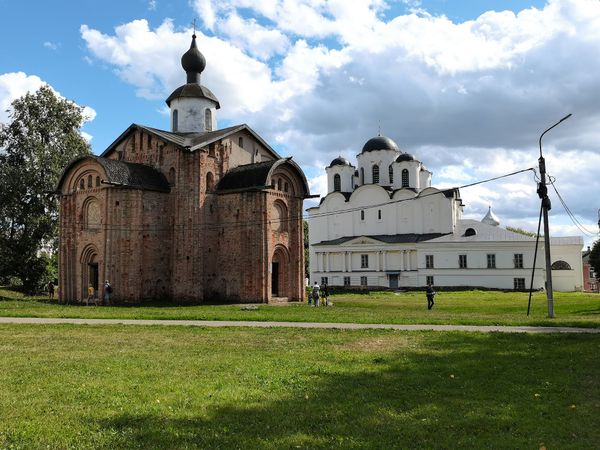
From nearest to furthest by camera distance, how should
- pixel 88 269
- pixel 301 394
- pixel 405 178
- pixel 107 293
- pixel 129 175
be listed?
pixel 301 394
pixel 107 293
pixel 129 175
pixel 88 269
pixel 405 178

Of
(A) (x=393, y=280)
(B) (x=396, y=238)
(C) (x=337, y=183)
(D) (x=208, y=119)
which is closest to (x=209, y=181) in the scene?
(D) (x=208, y=119)

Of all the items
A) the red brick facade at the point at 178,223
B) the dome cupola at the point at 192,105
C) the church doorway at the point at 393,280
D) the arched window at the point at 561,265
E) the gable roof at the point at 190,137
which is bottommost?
the church doorway at the point at 393,280

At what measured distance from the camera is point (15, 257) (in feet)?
132

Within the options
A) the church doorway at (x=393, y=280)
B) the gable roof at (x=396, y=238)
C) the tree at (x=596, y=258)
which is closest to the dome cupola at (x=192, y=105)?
the gable roof at (x=396, y=238)

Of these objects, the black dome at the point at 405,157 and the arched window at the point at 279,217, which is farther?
the black dome at the point at 405,157

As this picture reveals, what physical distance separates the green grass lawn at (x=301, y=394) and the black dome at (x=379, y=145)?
52464 mm

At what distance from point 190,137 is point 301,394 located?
30007 millimetres

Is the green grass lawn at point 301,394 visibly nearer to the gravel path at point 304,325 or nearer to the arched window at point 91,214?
the gravel path at point 304,325

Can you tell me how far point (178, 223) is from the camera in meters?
33.1

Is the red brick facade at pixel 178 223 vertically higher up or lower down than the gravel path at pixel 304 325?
higher up

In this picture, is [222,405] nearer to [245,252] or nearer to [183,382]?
[183,382]

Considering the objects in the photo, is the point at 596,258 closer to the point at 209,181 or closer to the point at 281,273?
the point at 281,273

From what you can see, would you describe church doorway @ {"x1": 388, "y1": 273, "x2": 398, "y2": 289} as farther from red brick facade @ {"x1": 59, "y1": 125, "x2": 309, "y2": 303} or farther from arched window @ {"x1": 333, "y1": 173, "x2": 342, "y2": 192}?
red brick facade @ {"x1": 59, "y1": 125, "x2": 309, "y2": 303}

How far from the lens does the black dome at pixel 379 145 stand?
65312mm
